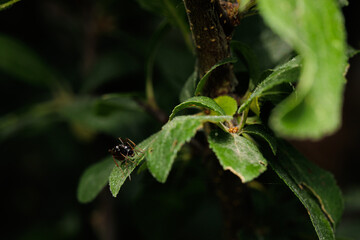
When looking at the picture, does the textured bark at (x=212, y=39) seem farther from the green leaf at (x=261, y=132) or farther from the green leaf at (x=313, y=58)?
the green leaf at (x=313, y=58)

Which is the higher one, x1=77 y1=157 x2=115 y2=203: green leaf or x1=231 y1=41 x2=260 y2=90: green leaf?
x1=77 y1=157 x2=115 y2=203: green leaf

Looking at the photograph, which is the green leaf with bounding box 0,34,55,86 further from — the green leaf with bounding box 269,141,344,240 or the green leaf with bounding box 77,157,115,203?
the green leaf with bounding box 269,141,344,240

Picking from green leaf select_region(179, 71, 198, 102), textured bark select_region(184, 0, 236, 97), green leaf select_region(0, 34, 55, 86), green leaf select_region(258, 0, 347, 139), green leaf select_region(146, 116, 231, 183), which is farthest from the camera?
green leaf select_region(0, 34, 55, 86)

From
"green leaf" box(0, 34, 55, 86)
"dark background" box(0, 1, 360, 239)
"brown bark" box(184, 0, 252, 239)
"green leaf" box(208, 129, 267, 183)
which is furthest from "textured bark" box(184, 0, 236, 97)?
"green leaf" box(0, 34, 55, 86)

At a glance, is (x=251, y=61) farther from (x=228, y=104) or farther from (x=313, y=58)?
(x=313, y=58)

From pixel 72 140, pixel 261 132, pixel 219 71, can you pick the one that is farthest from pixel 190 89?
pixel 72 140

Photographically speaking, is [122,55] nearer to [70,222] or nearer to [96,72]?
[96,72]

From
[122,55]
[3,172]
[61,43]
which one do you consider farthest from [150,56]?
[3,172]
